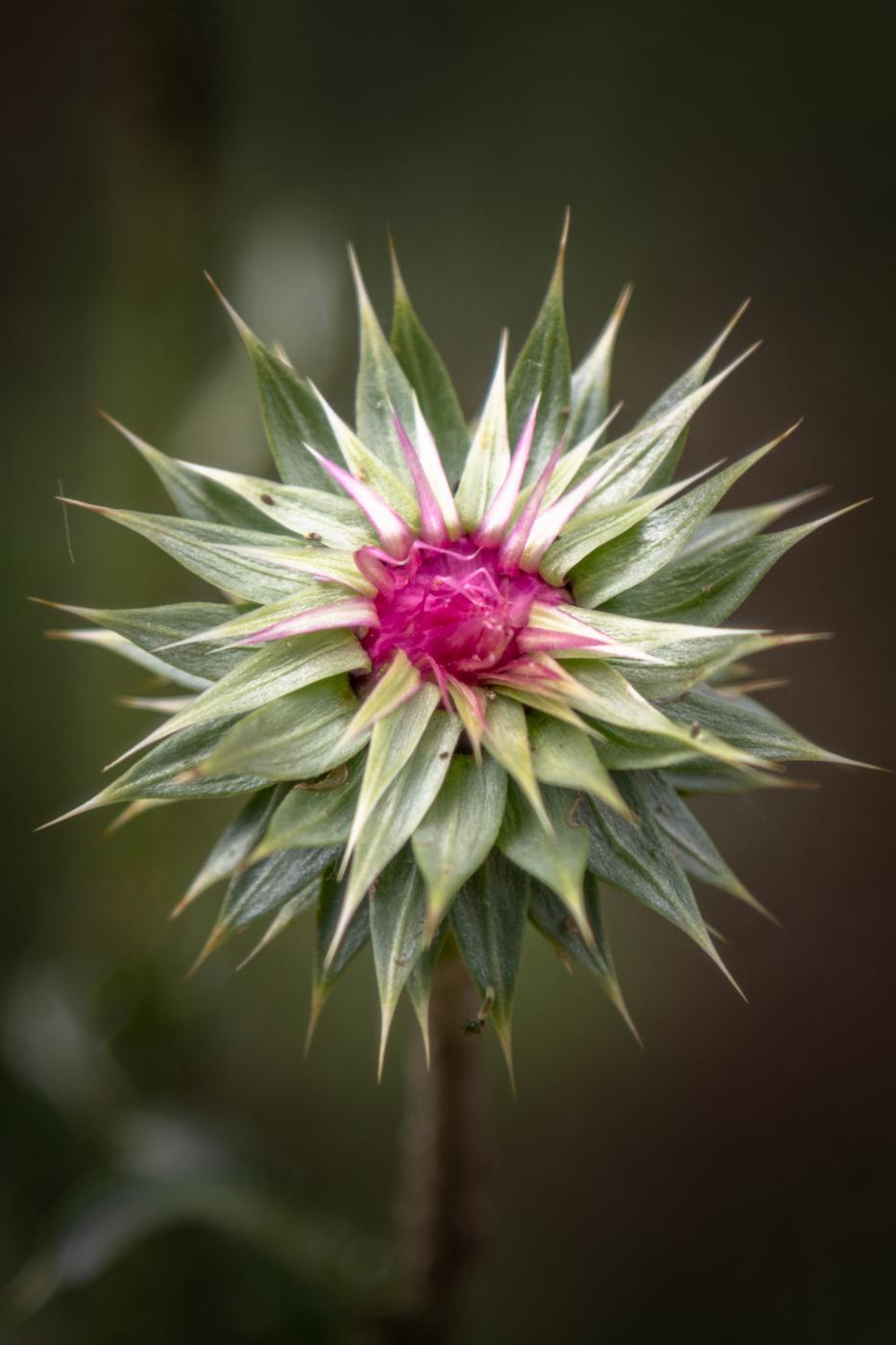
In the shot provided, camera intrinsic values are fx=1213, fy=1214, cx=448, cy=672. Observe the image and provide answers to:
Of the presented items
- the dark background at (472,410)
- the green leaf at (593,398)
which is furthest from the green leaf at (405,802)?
the dark background at (472,410)

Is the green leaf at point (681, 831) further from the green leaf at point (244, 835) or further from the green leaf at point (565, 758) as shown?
the green leaf at point (244, 835)

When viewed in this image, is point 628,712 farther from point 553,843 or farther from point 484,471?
point 484,471

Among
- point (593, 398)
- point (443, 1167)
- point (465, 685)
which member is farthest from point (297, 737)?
point (443, 1167)

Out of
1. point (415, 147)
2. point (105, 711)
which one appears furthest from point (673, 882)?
point (415, 147)

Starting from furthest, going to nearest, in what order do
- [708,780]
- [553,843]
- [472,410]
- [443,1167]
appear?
[472,410] < [443,1167] < [708,780] < [553,843]

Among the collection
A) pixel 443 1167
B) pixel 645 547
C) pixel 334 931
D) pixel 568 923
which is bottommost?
A: pixel 443 1167

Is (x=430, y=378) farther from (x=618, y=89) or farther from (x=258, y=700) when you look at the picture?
(x=618, y=89)
